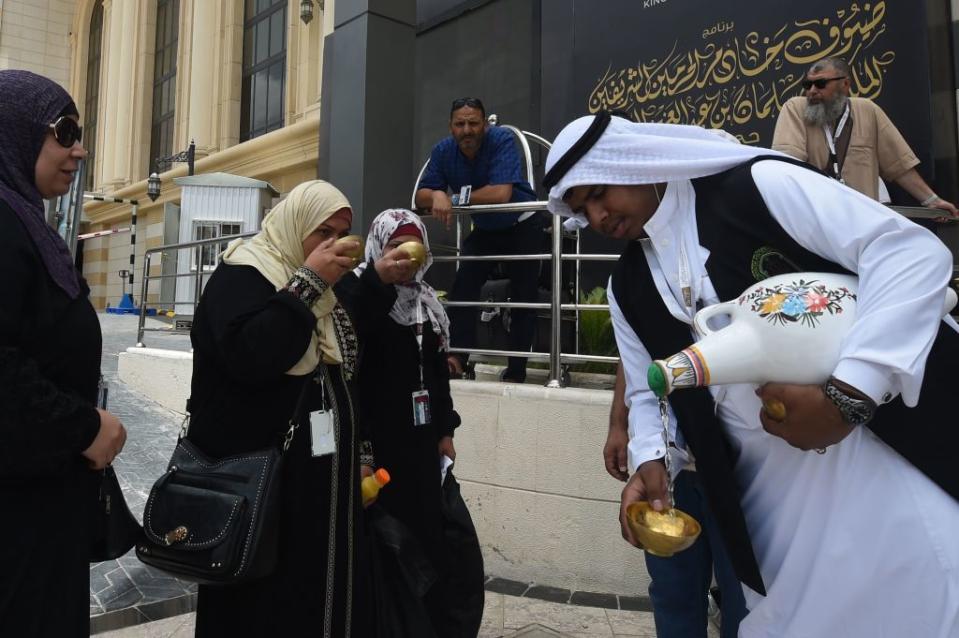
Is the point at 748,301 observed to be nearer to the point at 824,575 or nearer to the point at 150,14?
the point at 824,575

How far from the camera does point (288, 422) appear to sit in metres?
1.85

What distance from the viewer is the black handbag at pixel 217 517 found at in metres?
1.67

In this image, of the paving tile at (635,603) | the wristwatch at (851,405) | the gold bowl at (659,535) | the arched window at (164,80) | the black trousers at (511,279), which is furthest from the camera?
the arched window at (164,80)

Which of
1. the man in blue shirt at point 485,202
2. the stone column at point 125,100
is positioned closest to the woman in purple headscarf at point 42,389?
the man in blue shirt at point 485,202

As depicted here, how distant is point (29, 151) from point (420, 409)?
1.38 metres

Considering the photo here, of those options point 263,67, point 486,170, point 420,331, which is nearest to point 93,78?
point 263,67

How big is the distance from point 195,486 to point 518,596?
86.6 inches

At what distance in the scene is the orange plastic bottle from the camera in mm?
2068

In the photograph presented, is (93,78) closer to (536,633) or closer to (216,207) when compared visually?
(216,207)

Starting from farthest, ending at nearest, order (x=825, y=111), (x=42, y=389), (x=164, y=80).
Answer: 1. (x=164, y=80)
2. (x=825, y=111)
3. (x=42, y=389)

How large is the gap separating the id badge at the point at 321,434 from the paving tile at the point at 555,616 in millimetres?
1748

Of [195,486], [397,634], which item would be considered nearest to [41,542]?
[195,486]

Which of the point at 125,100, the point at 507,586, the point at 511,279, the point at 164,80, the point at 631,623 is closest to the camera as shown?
the point at 631,623

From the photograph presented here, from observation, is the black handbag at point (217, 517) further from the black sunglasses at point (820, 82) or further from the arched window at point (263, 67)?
the arched window at point (263, 67)
